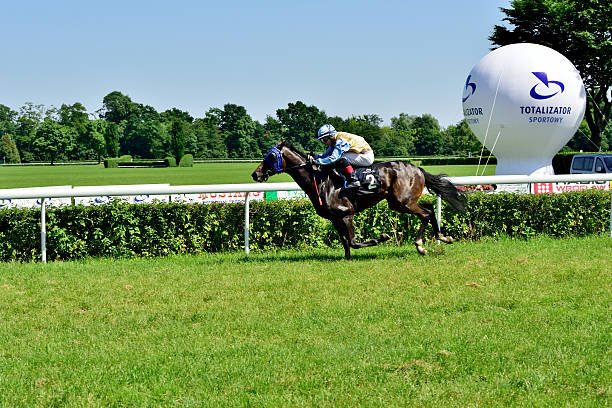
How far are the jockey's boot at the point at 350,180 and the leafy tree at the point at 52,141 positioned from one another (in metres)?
91.4

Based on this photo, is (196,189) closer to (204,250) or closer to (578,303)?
(204,250)

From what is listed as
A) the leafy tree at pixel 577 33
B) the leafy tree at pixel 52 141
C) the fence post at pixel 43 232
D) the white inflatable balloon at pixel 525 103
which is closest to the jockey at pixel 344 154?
the fence post at pixel 43 232

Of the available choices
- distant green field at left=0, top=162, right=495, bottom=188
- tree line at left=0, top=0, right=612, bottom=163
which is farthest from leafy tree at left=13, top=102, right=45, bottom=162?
distant green field at left=0, top=162, right=495, bottom=188

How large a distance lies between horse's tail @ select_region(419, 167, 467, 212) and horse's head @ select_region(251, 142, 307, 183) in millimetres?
1795

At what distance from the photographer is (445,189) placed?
989 cm

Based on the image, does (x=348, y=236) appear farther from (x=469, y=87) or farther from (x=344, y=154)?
(x=469, y=87)

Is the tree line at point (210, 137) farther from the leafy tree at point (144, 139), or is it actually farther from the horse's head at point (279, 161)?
the horse's head at point (279, 161)

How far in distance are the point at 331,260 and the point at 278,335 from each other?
370 cm

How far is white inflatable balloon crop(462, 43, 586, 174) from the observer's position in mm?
20453

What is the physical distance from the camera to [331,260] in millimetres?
9297

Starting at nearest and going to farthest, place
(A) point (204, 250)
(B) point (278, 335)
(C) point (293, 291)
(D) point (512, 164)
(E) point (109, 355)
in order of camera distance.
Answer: (E) point (109, 355)
(B) point (278, 335)
(C) point (293, 291)
(A) point (204, 250)
(D) point (512, 164)

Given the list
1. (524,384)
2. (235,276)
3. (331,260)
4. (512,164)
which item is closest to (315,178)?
(331,260)

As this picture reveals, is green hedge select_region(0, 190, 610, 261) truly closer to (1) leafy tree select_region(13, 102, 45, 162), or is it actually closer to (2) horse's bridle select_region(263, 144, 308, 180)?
(2) horse's bridle select_region(263, 144, 308, 180)

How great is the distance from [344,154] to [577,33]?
24664 millimetres
